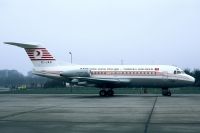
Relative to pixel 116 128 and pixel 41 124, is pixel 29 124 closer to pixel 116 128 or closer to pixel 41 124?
pixel 41 124

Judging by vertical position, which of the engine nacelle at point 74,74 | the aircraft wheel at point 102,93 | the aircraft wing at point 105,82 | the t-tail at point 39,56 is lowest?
the aircraft wheel at point 102,93

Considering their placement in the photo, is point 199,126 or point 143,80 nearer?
point 199,126

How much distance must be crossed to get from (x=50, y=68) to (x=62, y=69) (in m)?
1.37

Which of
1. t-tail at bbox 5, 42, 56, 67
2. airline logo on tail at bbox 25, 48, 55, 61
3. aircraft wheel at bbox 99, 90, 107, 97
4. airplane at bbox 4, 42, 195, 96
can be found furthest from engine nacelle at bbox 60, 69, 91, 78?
airline logo on tail at bbox 25, 48, 55, 61

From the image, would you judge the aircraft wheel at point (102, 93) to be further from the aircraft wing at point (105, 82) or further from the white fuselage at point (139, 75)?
the white fuselage at point (139, 75)

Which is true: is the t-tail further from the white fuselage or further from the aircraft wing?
the aircraft wing

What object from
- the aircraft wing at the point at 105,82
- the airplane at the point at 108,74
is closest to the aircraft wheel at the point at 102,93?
the airplane at the point at 108,74

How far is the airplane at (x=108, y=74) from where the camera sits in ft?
127

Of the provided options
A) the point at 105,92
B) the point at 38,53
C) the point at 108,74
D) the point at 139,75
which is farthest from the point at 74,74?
the point at 139,75

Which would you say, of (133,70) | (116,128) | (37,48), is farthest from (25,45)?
(116,128)

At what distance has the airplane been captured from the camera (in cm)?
3884

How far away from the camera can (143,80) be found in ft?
129

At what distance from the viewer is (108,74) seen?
4003cm

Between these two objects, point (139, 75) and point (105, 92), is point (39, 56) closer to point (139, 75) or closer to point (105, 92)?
point (105, 92)
